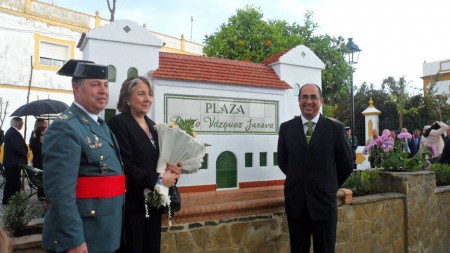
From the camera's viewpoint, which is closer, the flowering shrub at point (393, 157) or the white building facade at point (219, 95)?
the white building facade at point (219, 95)

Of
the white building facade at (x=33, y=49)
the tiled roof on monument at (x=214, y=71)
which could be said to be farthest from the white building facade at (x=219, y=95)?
the white building facade at (x=33, y=49)

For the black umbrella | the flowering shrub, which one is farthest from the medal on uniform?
the black umbrella

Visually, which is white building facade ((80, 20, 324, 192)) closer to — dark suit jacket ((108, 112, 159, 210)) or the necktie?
the necktie

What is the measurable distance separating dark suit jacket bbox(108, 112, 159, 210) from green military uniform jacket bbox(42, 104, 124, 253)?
0.15m

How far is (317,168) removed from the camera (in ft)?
10.7

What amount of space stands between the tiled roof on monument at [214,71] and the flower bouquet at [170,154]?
120cm

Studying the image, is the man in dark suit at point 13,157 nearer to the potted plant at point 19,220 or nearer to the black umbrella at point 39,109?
the black umbrella at point 39,109

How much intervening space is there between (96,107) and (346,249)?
3316mm

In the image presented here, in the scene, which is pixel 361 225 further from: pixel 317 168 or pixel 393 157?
pixel 317 168

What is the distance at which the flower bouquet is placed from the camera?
8.36ft

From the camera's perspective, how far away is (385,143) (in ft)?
18.4

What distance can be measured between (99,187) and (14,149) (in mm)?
5653

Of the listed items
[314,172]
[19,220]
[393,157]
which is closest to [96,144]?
[19,220]

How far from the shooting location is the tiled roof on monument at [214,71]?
3.91m
